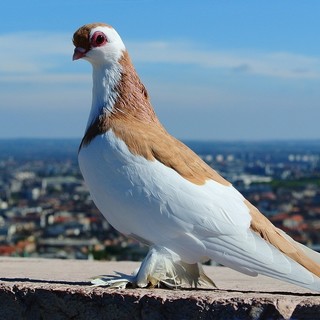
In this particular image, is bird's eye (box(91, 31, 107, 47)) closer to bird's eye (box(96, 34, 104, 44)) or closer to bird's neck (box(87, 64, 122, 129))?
bird's eye (box(96, 34, 104, 44))

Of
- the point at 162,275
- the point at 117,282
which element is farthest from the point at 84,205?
the point at 162,275

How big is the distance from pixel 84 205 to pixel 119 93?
35.4 m

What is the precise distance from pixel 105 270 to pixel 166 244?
2.04 meters

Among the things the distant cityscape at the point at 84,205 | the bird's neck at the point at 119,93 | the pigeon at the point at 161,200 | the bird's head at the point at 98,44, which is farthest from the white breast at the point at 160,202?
the distant cityscape at the point at 84,205

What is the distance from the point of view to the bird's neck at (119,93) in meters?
4.80

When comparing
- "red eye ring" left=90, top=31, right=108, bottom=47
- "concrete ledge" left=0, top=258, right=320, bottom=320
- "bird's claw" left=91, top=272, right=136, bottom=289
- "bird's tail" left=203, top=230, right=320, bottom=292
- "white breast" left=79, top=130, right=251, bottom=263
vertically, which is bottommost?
"concrete ledge" left=0, top=258, right=320, bottom=320

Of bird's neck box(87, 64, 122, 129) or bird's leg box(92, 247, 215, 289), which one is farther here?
bird's neck box(87, 64, 122, 129)

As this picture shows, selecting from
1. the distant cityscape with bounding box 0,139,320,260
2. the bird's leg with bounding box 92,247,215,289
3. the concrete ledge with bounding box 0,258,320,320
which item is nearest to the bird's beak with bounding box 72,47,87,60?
the bird's leg with bounding box 92,247,215,289

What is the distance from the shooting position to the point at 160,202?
4.55 metres

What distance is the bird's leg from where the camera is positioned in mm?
4625

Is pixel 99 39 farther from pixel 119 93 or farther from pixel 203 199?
pixel 203 199

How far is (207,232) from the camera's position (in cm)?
455

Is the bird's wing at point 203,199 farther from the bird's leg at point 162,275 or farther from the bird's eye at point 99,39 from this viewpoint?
the bird's eye at point 99,39

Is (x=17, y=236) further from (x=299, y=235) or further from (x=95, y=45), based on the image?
(x=95, y=45)
